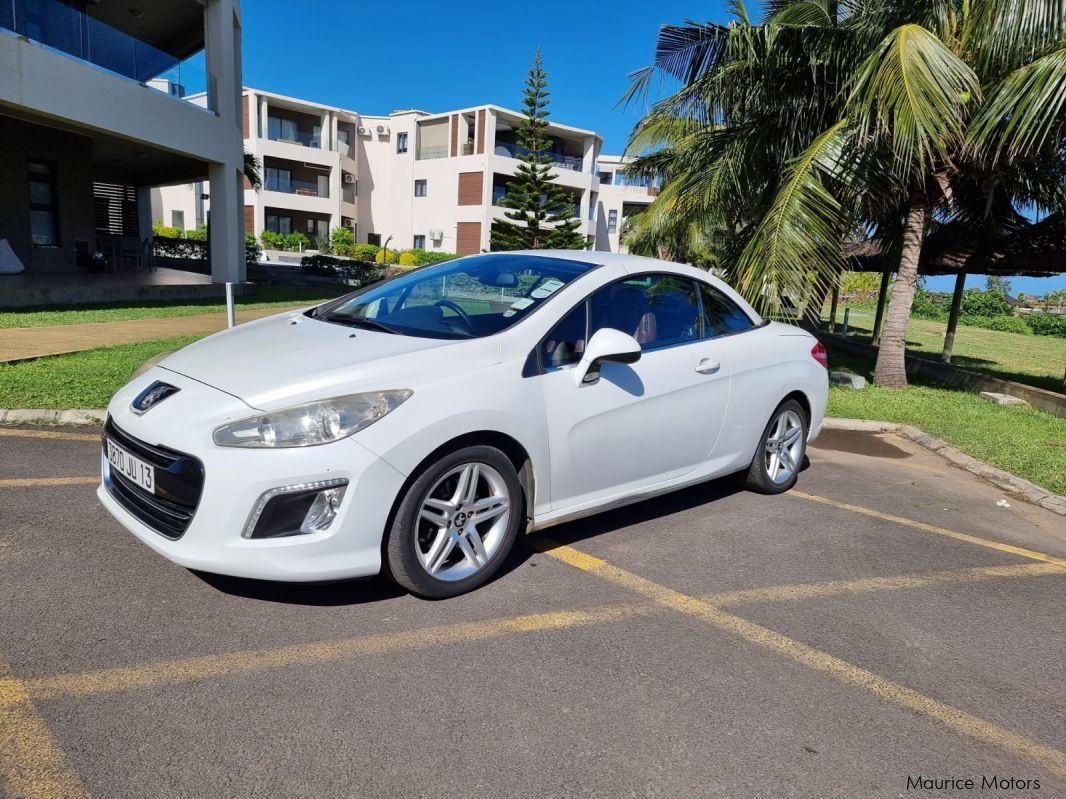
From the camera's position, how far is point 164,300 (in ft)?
51.6

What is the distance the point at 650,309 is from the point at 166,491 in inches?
106

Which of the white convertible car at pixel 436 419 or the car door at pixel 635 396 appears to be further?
the car door at pixel 635 396

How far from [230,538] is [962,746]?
9.10 ft

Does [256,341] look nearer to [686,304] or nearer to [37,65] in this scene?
[686,304]

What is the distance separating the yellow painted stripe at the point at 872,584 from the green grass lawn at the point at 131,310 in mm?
10837

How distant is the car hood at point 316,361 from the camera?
3082mm

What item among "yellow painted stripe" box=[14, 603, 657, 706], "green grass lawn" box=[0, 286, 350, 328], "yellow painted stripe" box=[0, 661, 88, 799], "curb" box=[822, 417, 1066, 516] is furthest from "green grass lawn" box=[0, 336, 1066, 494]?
"yellow painted stripe" box=[0, 661, 88, 799]

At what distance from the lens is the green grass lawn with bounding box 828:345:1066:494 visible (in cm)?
654

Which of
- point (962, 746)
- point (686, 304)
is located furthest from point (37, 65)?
point (962, 746)

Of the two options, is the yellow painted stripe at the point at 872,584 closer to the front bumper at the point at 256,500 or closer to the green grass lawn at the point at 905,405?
the front bumper at the point at 256,500

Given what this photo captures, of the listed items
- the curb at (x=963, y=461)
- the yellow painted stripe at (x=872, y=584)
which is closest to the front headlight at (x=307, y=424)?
the yellow painted stripe at (x=872, y=584)

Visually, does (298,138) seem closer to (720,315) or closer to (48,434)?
(48,434)

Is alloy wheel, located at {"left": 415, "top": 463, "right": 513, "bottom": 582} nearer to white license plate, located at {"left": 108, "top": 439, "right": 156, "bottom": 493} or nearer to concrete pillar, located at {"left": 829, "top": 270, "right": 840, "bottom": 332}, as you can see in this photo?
white license plate, located at {"left": 108, "top": 439, "right": 156, "bottom": 493}

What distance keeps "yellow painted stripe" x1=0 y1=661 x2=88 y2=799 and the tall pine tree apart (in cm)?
3763
